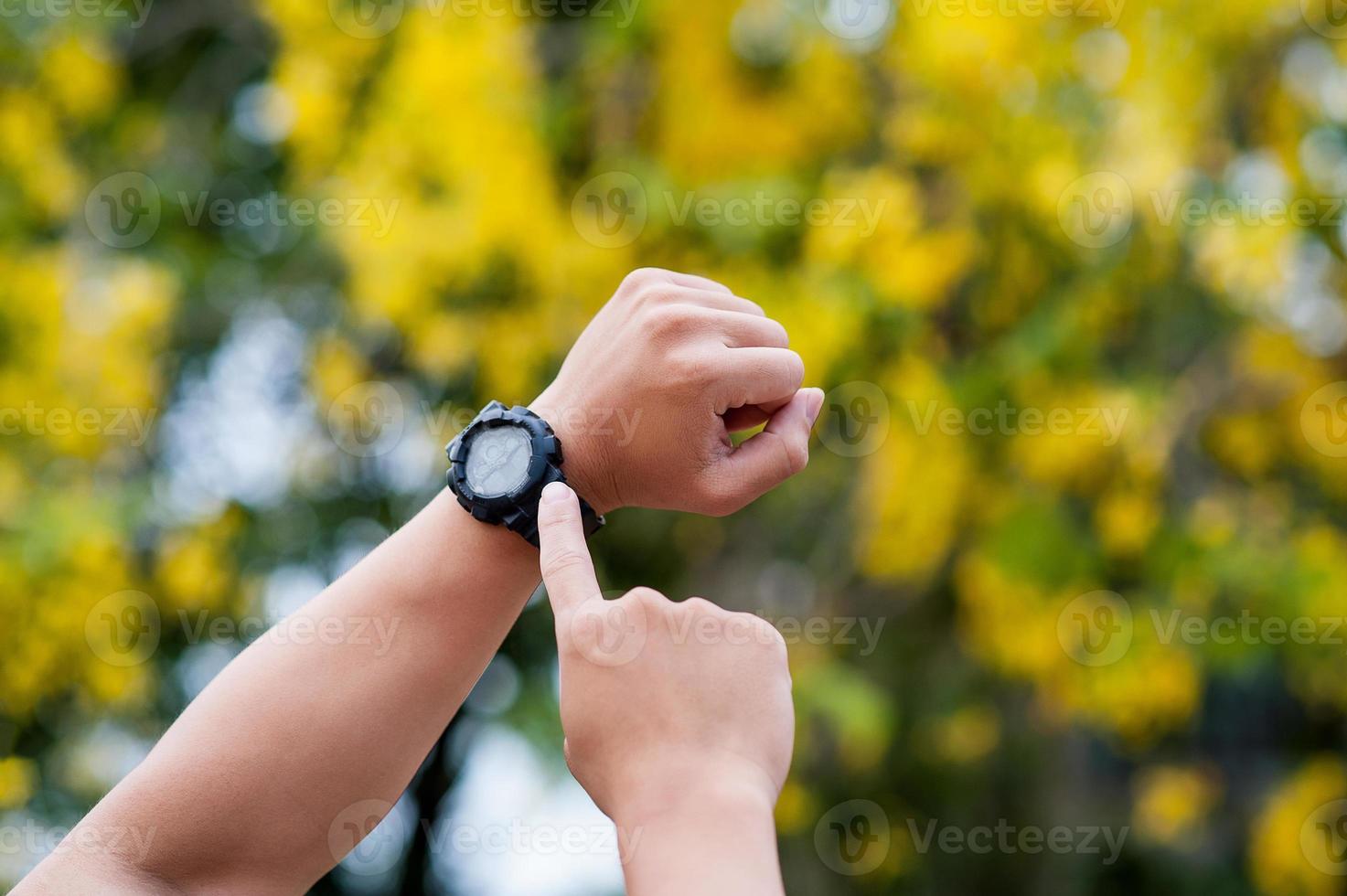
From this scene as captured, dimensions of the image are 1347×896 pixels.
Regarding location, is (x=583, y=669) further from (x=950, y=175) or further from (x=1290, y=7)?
(x=1290, y=7)

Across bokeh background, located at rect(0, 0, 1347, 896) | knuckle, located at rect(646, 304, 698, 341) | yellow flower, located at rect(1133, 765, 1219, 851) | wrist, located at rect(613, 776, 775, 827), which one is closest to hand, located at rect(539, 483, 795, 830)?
wrist, located at rect(613, 776, 775, 827)

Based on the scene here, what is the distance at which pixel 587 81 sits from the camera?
4.06 metres

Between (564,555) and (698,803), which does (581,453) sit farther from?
(698,803)

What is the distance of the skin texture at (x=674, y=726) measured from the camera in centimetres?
81

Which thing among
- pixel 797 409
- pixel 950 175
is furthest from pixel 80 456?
pixel 797 409

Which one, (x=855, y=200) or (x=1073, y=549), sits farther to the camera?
(x=1073, y=549)

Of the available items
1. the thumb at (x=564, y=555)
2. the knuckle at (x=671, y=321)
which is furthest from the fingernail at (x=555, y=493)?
the knuckle at (x=671, y=321)

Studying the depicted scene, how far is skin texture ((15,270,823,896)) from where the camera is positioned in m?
1.05

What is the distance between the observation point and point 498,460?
1129 mm

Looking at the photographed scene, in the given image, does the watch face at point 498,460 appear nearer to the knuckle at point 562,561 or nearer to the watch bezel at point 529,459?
the watch bezel at point 529,459

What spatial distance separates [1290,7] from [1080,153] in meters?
0.94

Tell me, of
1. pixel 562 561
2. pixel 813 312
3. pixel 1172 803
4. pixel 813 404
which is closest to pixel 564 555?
pixel 562 561

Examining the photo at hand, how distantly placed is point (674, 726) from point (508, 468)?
1.17ft

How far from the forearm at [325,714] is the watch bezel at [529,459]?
1.0 inches
